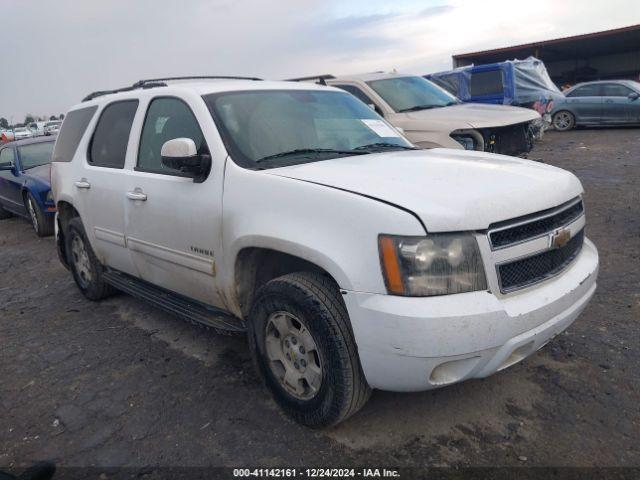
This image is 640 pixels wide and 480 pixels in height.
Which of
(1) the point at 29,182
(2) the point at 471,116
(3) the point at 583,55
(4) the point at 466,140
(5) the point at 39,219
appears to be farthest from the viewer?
(3) the point at 583,55

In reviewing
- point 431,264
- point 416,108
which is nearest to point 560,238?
point 431,264

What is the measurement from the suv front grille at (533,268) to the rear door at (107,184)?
8.85 ft

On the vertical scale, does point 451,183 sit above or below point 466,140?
above

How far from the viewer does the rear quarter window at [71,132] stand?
15.0 feet

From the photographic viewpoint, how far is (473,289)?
2.22 meters

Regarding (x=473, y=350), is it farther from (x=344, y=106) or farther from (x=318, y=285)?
(x=344, y=106)

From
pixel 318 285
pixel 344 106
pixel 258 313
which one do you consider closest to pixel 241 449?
pixel 258 313

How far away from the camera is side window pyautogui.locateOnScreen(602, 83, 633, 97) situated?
1486 centimetres

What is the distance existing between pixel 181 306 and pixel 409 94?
6.23m

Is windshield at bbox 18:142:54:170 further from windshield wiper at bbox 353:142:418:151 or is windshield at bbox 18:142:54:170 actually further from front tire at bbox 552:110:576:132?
front tire at bbox 552:110:576:132

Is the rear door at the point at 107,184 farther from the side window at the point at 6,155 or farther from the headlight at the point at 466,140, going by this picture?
the side window at the point at 6,155

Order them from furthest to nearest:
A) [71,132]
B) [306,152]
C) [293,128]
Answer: [71,132]
[293,128]
[306,152]

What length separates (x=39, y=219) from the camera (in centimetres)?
774

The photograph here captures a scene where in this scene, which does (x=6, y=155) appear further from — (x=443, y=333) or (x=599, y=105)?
(x=599, y=105)
